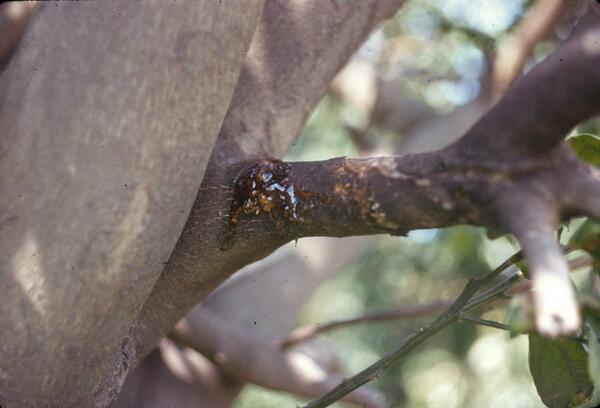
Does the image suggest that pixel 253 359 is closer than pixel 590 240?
No

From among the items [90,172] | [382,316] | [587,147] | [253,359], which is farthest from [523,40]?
[90,172]

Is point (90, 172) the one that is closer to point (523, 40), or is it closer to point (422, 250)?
point (523, 40)

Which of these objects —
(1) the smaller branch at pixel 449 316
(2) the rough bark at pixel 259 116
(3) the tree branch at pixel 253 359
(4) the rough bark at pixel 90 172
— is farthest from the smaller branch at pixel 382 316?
(4) the rough bark at pixel 90 172

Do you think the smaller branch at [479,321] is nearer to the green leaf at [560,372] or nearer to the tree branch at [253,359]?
the green leaf at [560,372]

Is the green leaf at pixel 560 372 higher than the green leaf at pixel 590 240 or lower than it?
lower

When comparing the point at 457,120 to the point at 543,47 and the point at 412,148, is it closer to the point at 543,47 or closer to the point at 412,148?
the point at 412,148
